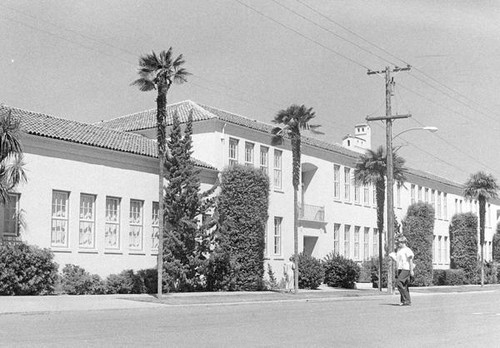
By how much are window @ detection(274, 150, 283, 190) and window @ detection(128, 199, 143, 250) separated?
1177cm

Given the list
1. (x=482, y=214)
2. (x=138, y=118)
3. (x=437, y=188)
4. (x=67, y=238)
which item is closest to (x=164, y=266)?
(x=67, y=238)

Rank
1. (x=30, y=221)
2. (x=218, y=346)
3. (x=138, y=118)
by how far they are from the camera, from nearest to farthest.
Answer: (x=218, y=346) → (x=30, y=221) → (x=138, y=118)

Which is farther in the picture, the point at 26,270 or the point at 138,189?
the point at 138,189

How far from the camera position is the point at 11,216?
2916cm

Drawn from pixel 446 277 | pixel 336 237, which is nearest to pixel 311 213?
pixel 336 237

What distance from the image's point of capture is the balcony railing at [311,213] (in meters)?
49.2

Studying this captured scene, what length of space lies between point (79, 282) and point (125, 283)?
246 cm

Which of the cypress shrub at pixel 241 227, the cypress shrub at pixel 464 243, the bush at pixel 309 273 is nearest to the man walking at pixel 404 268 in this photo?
the cypress shrub at pixel 241 227

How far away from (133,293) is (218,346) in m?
20.6

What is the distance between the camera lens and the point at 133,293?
106ft

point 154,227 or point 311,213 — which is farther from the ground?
point 311,213

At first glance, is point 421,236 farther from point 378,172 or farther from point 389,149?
point 389,149

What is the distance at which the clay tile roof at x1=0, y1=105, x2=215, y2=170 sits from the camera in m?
31.0

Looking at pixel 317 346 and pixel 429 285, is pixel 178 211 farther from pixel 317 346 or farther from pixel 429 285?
pixel 429 285
